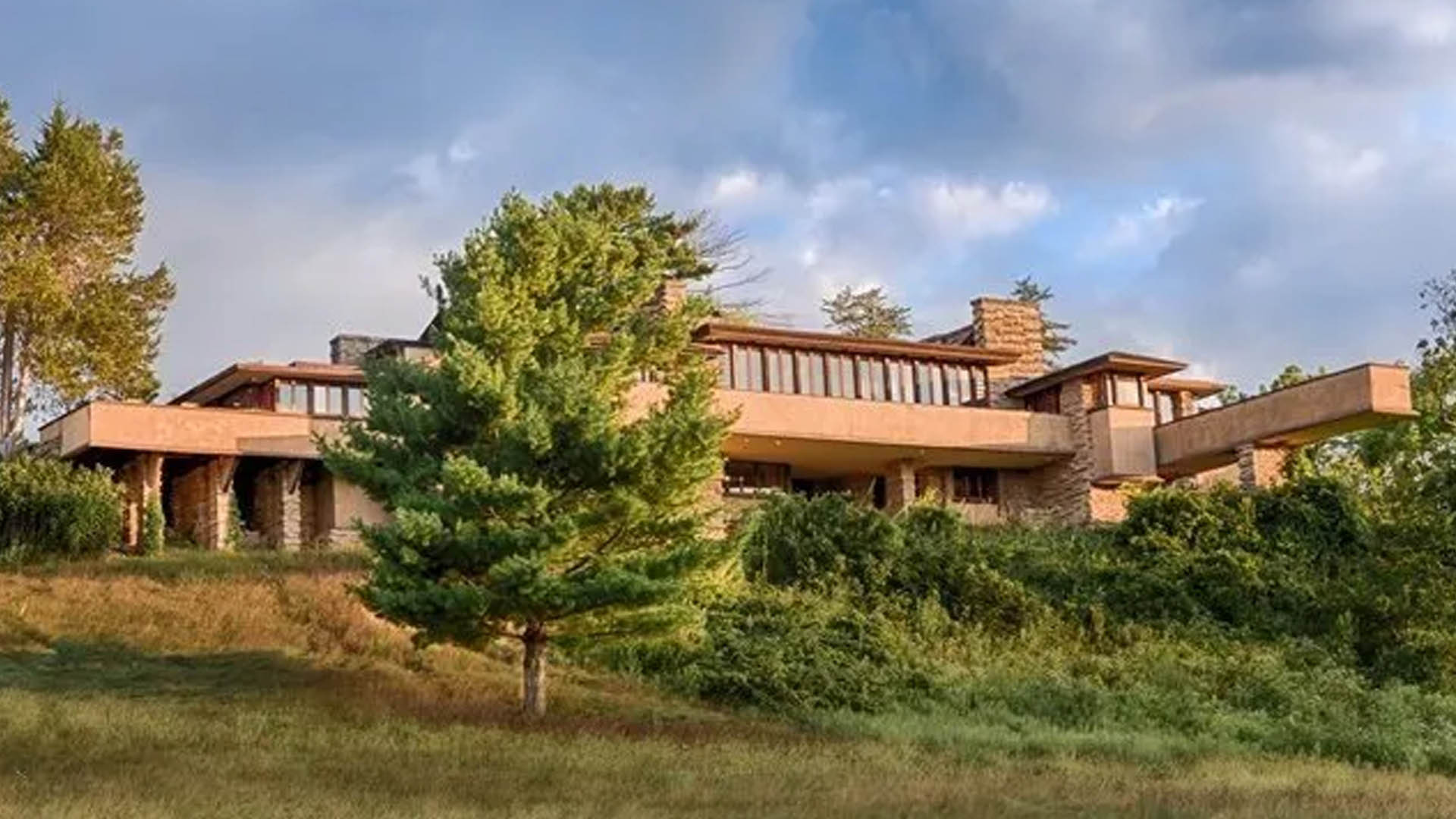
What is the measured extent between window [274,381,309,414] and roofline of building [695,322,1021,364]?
8.19m

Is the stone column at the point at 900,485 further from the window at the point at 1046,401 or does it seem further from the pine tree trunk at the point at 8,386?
the pine tree trunk at the point at 8,386

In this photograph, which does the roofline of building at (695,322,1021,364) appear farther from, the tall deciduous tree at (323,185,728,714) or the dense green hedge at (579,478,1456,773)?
the tall deciduous tree at (323,185,728,714)

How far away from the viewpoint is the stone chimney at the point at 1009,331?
143 ft

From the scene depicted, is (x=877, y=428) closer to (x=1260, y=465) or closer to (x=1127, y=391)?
(x=1127, y=391)

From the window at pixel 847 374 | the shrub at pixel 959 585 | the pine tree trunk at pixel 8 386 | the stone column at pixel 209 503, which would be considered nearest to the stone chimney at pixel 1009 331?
the window at pixel 847 374

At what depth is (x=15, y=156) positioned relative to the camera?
136 feet

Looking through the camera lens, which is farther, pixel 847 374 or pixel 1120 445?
pixel 847 374

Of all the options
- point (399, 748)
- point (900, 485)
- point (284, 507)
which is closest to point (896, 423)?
point (900, 485)

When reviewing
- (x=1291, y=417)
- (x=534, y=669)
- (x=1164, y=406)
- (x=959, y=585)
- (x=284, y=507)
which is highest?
(x=1164, y=406)

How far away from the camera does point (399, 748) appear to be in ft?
63.1

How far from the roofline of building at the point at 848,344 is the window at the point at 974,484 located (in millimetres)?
2535

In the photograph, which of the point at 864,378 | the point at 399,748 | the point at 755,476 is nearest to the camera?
the point at 399,748

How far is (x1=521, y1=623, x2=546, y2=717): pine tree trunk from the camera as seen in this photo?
22.7m

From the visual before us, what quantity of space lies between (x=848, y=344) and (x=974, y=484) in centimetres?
478
